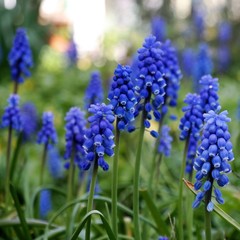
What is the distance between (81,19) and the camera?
Result: 82.0 feet

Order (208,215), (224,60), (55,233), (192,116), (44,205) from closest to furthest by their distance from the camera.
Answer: (208,215)
(192,116)
(55,233)
(44,205)
(224,60)

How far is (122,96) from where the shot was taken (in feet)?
9.82

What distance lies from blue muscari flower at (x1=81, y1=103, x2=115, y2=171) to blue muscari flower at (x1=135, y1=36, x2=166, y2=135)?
0.30m

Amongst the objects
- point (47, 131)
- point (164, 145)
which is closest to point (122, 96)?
point (164, 145)

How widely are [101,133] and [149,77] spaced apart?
1.48 feet

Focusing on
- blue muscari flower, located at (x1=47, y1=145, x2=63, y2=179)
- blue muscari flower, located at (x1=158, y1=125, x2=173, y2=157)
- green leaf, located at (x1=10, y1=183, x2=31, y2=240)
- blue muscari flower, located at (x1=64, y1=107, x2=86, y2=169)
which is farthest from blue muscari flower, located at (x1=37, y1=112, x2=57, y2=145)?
blue muscari flower, located at (x1=47, y1=145, x2=63, y2=179)

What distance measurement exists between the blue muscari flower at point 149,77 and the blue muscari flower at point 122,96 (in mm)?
182

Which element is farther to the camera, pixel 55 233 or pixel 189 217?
pixel 189 217

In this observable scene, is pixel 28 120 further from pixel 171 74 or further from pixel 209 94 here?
pixel 209 94

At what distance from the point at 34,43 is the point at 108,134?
908 centimetres

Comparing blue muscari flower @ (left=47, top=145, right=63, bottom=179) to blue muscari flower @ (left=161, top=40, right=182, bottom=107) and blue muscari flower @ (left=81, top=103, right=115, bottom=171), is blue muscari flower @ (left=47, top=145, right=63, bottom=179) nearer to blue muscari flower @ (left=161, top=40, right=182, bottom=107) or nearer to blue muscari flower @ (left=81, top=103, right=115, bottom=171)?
blue muscari flower @ (left=161, top=40, right=182, bottom=107)

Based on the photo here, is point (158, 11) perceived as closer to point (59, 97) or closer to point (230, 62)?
point (230, 62)

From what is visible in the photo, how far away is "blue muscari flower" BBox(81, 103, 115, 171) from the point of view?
116 inches

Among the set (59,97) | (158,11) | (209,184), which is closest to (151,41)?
(209,184)
